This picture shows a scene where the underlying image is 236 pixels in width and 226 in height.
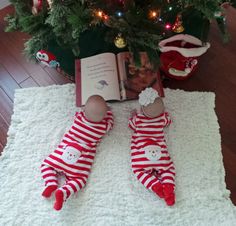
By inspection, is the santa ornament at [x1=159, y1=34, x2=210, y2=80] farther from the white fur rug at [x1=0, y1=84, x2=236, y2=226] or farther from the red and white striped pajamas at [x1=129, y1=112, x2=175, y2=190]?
the red and white striped pajamas at [x1=129, y1=112, x2=175, y2=190]

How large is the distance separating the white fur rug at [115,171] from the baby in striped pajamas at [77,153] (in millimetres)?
45

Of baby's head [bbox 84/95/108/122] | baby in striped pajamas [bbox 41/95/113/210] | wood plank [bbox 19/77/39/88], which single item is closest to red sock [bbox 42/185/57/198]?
baby in striped pajamas [bbox 41/95/113/210]

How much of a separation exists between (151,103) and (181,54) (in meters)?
0.27

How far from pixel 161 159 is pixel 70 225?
16.3 inches

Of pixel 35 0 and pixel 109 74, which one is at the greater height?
pixel 35 0

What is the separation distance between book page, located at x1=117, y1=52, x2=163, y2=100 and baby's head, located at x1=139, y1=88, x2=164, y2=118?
12 cm

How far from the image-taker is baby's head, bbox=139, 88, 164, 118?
3.94 ft

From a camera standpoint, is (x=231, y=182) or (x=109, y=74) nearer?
(x=231, y=182)

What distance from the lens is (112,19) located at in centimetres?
103

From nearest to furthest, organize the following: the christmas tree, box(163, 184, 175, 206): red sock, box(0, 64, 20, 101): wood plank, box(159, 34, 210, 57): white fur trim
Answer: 1. the christmas tree
2. box(163, 184, 175, 206): red sock
3. box(159, 34, 210, 57): white fur trim
4. box(0, 64, 20, 101): wood plank

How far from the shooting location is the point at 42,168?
1.19 meters

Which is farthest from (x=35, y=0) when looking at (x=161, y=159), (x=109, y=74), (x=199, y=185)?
(x=199, y=185)

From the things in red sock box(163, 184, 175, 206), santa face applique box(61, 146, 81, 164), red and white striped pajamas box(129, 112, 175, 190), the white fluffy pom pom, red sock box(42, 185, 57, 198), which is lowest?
red sock box(163, 184, 175, 206)

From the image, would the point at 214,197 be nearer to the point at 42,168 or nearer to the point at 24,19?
the point at 42,168
